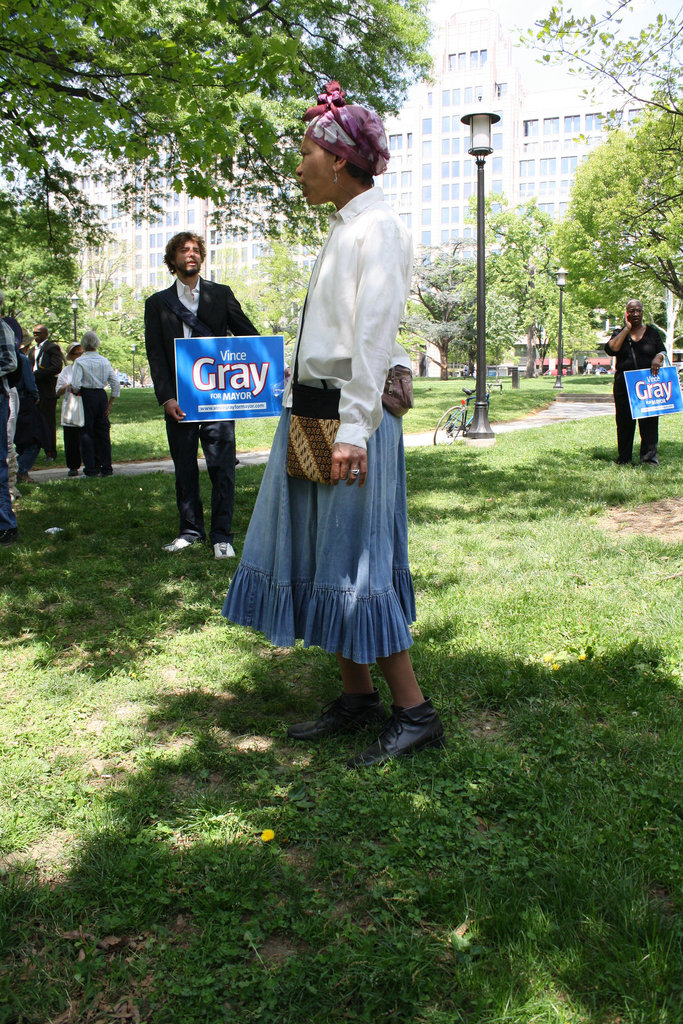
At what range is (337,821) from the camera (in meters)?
2.61

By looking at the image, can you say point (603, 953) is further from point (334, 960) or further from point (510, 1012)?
point (334, 960)

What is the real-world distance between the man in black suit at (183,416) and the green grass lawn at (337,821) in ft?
3.66

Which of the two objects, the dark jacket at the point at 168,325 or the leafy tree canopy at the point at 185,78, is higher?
the leafy tree canopy at the point at 185,78

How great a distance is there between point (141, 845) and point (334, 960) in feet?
2.55

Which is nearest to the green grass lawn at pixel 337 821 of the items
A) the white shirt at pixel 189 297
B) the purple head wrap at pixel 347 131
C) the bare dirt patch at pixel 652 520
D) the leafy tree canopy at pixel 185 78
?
the bare dirt patch at pixel 652 520

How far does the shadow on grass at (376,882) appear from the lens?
1903 mm

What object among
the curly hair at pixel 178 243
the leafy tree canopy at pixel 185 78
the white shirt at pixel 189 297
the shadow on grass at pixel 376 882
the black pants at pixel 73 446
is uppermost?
the leafy tree canopy at pixel 185 78

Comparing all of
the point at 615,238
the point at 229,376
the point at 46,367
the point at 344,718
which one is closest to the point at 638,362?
the point at 229,376

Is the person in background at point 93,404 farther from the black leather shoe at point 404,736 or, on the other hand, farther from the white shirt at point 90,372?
the black leather shoe at point 404,736

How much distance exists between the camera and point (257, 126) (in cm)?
628

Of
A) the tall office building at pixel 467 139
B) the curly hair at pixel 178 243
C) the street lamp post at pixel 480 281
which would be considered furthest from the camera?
the tall office building at pixel 467 139

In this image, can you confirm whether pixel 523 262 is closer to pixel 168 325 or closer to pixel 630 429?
pixel 630 429

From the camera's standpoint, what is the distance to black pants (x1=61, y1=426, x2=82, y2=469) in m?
11.0

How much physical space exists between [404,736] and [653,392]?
7945mm
